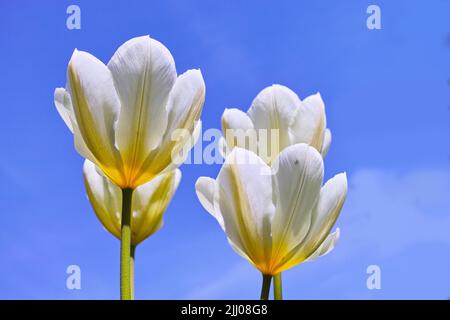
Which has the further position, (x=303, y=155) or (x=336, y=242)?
(x=336, y=242)

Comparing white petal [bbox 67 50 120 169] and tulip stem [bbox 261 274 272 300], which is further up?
white petal [bbox 67 50 120 169]

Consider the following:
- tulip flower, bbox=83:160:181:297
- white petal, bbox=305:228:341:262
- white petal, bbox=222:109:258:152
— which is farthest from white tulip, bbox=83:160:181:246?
white petal, bbox=305:228:341:262

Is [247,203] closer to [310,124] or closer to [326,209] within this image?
[326,209]

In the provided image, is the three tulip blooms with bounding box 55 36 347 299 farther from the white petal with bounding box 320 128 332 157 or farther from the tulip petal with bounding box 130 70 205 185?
the white petal with bounding box 320 128 332 157
